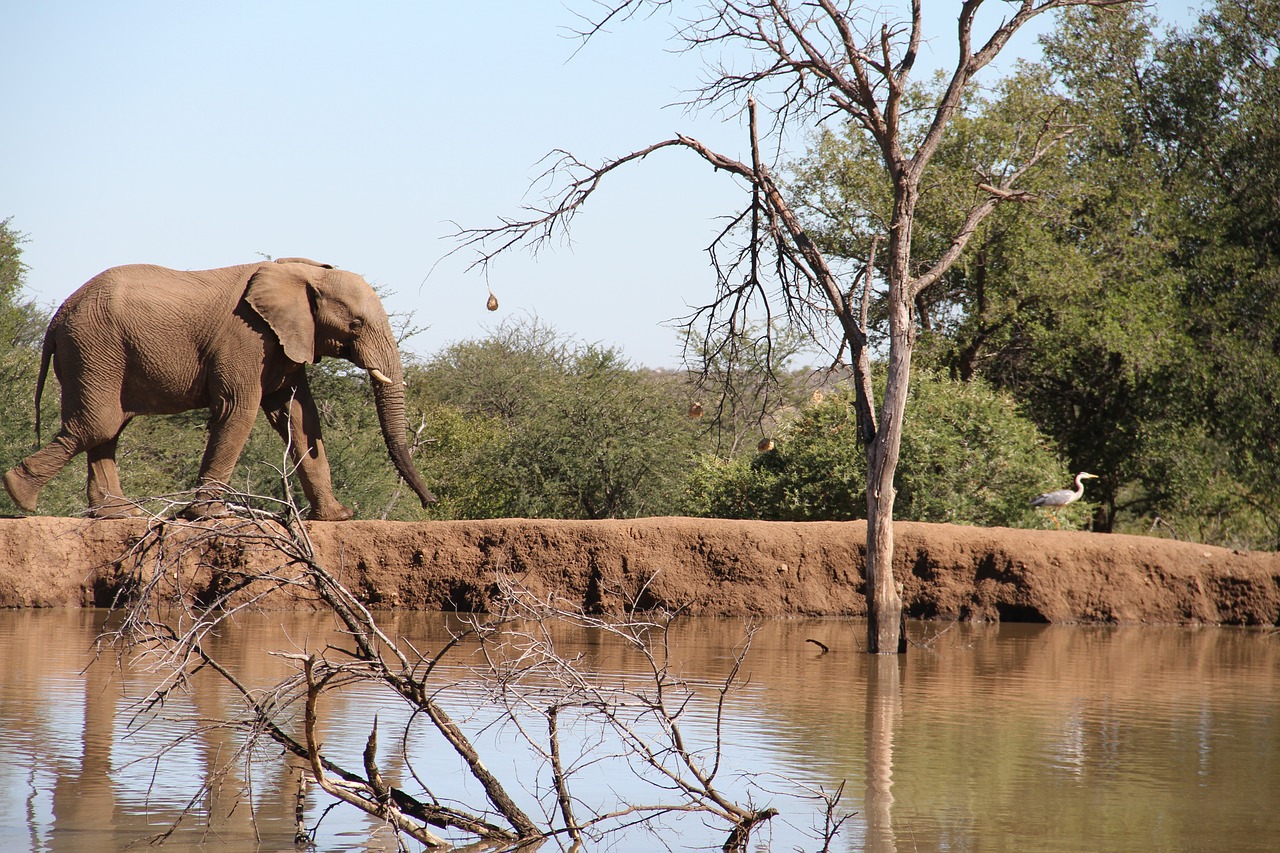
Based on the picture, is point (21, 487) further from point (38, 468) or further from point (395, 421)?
point (395, 421)

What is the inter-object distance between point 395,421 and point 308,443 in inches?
40.1

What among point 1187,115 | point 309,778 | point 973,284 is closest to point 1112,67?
point 1187,115

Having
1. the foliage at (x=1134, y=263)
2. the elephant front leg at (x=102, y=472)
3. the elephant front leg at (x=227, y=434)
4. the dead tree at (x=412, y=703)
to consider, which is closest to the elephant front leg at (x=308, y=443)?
the elephant front leg at (x=227, y=434)

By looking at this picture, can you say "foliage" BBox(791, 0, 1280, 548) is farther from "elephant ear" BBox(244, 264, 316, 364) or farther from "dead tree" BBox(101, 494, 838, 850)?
"dead tree" BBox(101, 494, 838, 850)

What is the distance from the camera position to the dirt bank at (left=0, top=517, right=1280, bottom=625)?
14.7 m

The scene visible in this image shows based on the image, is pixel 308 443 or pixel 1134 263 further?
pixel 1134 263

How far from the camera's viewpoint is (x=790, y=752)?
25.3ft

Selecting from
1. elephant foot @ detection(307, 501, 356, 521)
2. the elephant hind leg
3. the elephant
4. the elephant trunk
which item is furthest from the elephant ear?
the elephant hind leg

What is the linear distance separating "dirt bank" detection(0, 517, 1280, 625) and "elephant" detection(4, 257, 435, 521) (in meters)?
0.89

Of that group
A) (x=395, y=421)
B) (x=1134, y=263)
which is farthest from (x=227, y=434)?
(x=1134, y=263)

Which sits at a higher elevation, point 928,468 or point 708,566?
point 928,468

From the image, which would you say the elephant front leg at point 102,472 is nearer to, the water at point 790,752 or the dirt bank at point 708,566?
the dirt bank at point 708,566

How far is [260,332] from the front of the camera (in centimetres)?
1399

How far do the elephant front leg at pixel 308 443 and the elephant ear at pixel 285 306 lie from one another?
626mm
